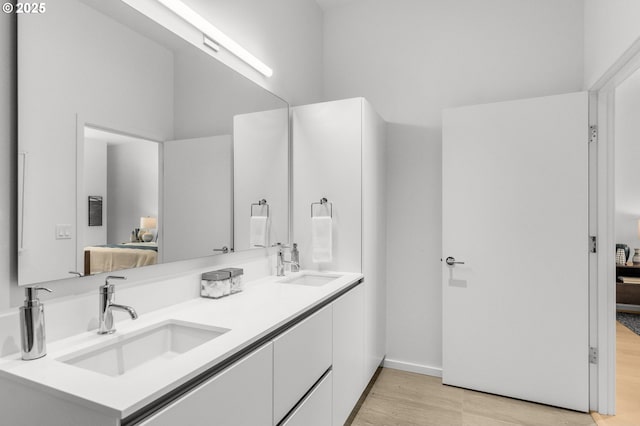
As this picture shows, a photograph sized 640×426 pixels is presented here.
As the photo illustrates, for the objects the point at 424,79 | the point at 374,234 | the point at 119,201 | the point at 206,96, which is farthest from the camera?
the point at 424,79

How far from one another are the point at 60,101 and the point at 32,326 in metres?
0.66

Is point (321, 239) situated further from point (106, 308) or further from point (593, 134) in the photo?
point (593, 134)

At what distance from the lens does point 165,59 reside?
148cm

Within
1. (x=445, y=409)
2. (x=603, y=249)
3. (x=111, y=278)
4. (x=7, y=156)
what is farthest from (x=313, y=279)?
(x=603, y=249)

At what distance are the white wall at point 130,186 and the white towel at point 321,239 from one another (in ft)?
3.46

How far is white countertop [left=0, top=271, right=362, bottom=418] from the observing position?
773mm

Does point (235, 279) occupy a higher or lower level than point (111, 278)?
lower

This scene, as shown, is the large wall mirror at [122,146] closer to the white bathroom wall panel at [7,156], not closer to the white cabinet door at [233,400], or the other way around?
the white bathroom wall panel at [7,156]

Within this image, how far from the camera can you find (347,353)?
6.49 ft

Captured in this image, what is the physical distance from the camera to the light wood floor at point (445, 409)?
6.85 ft

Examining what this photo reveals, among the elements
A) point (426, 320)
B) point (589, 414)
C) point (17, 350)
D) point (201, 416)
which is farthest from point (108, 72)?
point (589, 414)

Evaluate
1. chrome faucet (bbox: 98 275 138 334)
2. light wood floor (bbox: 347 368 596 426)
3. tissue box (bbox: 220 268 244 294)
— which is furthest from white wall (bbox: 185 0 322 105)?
light wood floor (bbox: 347 368 596 426)

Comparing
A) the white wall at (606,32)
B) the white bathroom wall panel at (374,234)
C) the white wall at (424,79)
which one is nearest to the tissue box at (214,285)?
the white bathroom wall panel at (374,234)

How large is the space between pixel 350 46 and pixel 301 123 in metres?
0.99
